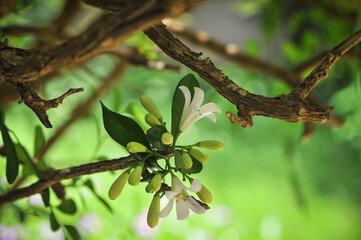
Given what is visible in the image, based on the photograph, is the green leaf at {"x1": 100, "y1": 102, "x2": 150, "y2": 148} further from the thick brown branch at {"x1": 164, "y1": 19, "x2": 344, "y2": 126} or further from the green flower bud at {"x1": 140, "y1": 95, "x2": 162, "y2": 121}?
the thick brown branch at {"x1": 164, "y1": 19, "x2": 344, "y2": 126}

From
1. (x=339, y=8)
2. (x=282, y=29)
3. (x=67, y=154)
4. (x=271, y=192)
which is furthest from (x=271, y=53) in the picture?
(x=67, y=154)

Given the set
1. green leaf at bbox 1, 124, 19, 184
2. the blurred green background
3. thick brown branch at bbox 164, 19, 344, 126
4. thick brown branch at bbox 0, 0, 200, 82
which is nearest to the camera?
thick brown branch at bbox 0, 0, 200, 82

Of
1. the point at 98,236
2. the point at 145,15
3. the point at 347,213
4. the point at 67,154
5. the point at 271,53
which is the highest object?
the point at 271,53

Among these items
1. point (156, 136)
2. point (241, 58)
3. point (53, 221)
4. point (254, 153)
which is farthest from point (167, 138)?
point (254, 153)

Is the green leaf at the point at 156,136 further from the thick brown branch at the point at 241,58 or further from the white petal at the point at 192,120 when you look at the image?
the thick brown branch at the point at 241,58

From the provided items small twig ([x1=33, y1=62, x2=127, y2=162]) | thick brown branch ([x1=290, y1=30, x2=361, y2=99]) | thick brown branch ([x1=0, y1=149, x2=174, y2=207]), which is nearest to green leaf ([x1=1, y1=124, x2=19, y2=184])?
thick brown branch ([x1=0, y1=149, x2=174, y2=207])

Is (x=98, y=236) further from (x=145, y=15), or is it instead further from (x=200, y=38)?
(x=145, y=15)
